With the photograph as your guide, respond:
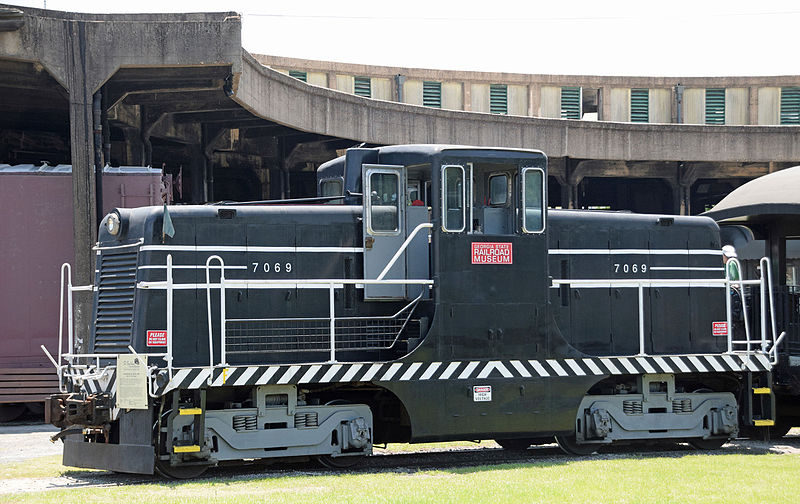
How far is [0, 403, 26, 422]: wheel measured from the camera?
640 inches

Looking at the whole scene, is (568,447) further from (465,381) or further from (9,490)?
(9,490)

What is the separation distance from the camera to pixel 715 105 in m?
32.0

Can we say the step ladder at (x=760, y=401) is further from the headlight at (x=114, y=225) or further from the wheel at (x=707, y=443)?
the headlight at (x=114, y=225)

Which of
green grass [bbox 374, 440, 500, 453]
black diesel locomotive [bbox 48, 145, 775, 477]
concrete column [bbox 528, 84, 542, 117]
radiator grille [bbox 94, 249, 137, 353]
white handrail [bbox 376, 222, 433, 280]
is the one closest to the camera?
black diesel locomotive [bbox 48, 145, 775, 477]

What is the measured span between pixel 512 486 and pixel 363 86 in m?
23.4

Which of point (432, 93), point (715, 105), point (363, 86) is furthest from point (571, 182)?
point (715, 105)

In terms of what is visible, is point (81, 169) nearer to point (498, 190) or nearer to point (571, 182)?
point (498, 190)

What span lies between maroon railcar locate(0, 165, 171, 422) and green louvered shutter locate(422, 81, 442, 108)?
16.0m

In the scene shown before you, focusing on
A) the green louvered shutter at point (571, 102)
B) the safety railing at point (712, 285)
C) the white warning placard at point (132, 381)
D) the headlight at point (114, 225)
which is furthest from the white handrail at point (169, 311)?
the green louvered shutter at point (571, 102)

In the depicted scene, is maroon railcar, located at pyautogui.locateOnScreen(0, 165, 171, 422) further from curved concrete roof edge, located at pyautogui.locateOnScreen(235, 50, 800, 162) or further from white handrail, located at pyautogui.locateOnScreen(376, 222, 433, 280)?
white handrail, located at pyautogui.locateOnScreen(376, 222, 433, 280)

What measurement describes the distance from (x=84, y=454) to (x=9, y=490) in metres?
1.14

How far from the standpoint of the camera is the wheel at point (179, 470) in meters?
9.99

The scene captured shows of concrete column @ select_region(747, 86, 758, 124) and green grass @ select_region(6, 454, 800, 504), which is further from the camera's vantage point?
concrete column @ select_region(747, 86, 758, 124)

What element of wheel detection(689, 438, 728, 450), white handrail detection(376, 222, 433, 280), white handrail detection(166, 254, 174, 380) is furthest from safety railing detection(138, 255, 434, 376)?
wheel detection(689, 438, 728, 450)
